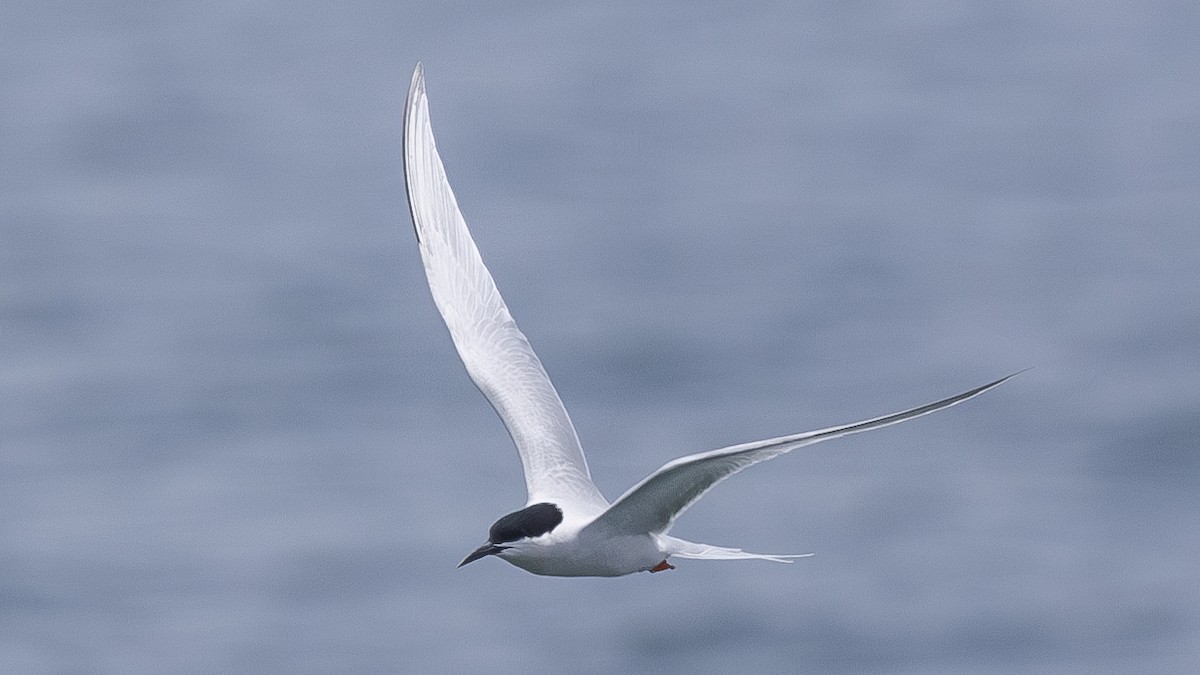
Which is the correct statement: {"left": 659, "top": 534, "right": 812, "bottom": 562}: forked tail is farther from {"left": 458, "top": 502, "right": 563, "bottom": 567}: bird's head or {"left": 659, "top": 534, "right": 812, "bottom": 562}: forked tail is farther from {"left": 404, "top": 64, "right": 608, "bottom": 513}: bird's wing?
{"left": 404, "top": 64, "right": 608, "bottom": 513}: bird's wing

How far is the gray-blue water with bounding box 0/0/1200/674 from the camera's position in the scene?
15.8m

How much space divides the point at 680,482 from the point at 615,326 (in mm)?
12159

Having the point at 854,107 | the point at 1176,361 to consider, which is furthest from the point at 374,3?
the point at 1176,361

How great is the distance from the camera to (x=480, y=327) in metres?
9.56

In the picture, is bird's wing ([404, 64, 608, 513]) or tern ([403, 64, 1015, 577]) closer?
tern ([403, 64, 1015, 577])

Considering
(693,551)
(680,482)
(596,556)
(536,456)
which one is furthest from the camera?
(536,456)

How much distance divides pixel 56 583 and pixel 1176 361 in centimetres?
968

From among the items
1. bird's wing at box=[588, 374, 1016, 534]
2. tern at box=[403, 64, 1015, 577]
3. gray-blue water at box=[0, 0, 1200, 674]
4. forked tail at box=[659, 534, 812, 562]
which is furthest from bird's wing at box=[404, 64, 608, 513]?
gray-blue water at box=[0, 0, 1200, 674]

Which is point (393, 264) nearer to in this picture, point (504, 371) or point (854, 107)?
point (854, 107)

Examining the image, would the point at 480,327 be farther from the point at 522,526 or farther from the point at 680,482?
the point at 680,482

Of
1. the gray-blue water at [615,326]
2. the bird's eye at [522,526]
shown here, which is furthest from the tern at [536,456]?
the gray-blue water at [615,326]

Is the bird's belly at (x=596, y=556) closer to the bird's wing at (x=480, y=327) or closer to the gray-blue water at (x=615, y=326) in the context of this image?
the bird's wing at (x=480, y=327)

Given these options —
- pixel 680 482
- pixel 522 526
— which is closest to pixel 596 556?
pixel 522 526

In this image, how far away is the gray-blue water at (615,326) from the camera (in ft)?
52.0
